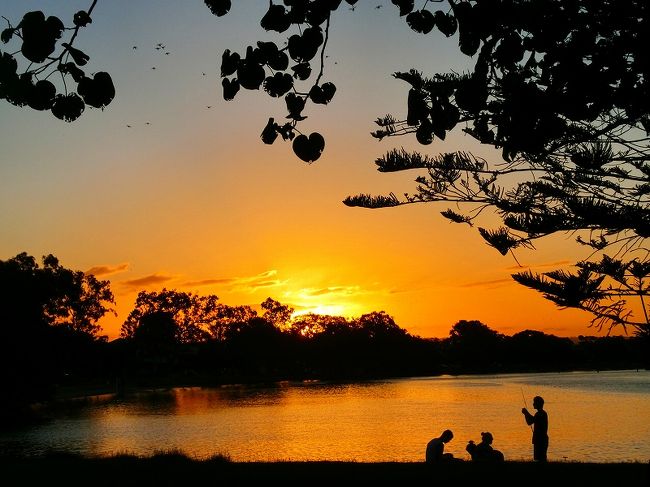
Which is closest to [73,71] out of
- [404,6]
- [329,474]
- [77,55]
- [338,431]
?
[77,55]

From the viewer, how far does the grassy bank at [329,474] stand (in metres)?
8.94

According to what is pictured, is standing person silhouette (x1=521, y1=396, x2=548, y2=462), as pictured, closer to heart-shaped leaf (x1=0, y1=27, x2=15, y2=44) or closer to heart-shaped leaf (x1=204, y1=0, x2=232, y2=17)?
heart-shaped leaf (x1=204, y1=0, x2=232, y2=17)

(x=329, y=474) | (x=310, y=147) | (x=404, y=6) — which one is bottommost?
(x=329, y=474)

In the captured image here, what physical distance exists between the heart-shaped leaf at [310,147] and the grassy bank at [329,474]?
673 centimetres

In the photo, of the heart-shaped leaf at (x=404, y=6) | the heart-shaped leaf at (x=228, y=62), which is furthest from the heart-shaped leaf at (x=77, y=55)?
the heart-shaped leaf at (x=404, y=6)

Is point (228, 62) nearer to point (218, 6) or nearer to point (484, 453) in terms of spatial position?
point (218, 6)

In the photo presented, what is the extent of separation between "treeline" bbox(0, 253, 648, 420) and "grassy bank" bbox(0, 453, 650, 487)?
182 cm

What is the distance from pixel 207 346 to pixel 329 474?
8646 cm

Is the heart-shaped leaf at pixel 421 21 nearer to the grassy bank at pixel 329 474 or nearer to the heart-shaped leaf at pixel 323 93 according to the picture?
the heart-shaped leaf at pixel 323 93

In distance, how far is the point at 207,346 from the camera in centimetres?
9369

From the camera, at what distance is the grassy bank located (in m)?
8.94

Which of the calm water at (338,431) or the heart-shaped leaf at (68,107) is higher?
the heart-shaped leaf at (68,107)

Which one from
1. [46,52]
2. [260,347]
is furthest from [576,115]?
[260,347]

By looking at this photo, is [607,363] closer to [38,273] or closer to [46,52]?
[38,273]
